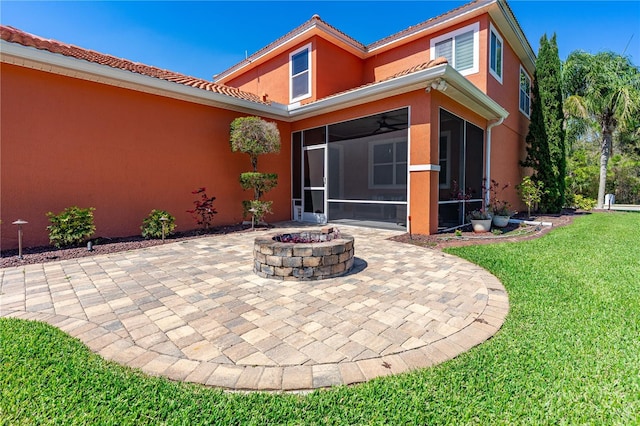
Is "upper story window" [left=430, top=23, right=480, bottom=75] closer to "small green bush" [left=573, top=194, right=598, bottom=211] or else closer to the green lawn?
the green lawn

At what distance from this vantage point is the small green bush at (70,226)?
5.75 m

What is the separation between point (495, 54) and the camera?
971 cm

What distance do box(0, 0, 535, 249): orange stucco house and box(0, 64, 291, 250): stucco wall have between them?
23 mm

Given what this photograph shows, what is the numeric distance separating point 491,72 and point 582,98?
27.7ft

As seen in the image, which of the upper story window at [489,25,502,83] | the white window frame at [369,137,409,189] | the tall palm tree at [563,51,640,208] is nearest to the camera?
the upper story window at [489,25,502,83]

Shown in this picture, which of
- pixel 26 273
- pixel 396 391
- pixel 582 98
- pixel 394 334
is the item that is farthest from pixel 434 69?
pixel 582 98

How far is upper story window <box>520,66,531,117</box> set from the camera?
13.1 meters

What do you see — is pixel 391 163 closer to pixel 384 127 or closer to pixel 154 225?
pixel 384 127

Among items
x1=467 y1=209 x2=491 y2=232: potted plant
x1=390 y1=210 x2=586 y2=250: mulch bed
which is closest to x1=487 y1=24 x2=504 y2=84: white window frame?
x1=467 y1=209 x2=491 y2=232: potted plant

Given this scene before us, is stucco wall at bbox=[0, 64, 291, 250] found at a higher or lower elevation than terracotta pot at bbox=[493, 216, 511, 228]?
higher

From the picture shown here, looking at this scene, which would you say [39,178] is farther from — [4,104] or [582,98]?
[582,98]

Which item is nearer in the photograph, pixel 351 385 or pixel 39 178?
pixel 351 385

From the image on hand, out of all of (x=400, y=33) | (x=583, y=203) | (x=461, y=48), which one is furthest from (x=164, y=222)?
(x=583, y=203)

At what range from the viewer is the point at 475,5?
859 centimetres
